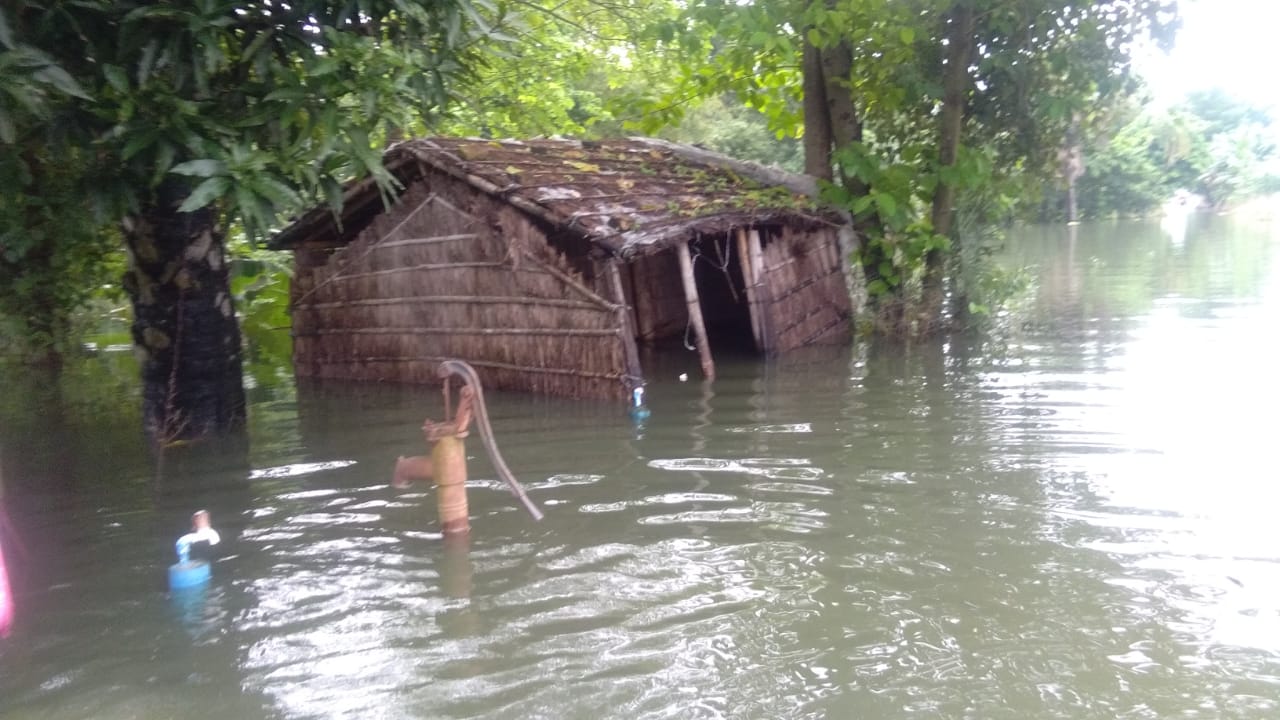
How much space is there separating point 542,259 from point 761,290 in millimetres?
2797

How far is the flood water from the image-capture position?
12.8ft

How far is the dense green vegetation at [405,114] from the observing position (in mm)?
5102

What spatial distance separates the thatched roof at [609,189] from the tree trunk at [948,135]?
56.2 inches

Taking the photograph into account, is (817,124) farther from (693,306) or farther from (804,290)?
(693,306)

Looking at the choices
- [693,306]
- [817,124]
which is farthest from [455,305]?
[817,124]

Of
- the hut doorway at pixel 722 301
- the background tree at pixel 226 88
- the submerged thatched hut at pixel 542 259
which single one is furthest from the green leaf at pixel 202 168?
the hut doorway at pixel 722 301

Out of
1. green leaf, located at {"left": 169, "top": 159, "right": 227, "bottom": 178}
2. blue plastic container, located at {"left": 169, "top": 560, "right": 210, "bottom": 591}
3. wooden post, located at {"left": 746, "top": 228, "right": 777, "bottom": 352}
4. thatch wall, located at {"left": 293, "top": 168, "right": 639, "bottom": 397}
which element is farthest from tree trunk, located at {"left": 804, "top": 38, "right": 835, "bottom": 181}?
blue plastic container, located at {"left": 169, "top": 560, "right": 210, "bottom": 591}

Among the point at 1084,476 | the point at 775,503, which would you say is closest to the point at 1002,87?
the point at 1084,476

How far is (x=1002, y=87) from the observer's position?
12.1 metres

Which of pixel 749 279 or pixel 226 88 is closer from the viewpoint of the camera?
pixel 226 88

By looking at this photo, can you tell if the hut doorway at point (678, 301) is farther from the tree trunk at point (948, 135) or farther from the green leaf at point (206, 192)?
the green leaf at point (206, 192)

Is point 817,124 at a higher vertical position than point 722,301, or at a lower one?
higher

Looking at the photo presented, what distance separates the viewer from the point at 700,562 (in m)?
5.14

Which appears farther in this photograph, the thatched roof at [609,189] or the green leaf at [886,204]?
the green leaf at [886,204]
